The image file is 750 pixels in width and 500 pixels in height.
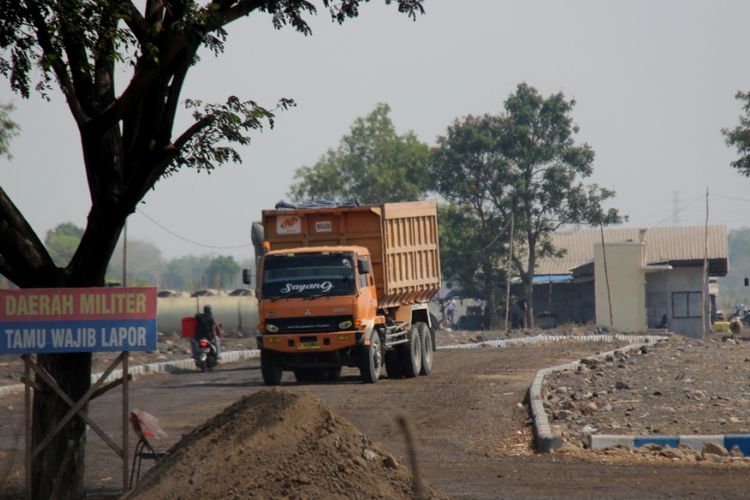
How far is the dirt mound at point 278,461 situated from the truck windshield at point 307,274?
11.8 meters

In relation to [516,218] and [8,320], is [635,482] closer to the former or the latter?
[8,320]

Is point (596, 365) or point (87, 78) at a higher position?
point (87, 78)

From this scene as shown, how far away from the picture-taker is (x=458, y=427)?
54.8 ft

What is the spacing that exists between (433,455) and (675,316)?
5229cm

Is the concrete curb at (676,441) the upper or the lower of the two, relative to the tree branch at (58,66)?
lower

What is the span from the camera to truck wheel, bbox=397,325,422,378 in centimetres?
2511

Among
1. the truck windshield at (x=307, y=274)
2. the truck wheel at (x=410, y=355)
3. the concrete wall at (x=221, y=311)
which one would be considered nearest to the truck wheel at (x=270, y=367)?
the truck windshield at (x=307, y=274)

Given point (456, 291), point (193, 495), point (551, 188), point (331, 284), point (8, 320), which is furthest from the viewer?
point (456, 291)

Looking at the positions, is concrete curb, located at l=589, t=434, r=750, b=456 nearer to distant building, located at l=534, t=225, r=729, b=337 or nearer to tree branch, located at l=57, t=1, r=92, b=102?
tree branch, located at l=57, t=1, r=92, b=102

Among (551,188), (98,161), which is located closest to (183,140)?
(98,161)

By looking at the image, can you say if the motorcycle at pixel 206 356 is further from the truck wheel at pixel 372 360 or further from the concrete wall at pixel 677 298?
the concrete wall at pixel 677 298

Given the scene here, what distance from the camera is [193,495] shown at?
31.1ft

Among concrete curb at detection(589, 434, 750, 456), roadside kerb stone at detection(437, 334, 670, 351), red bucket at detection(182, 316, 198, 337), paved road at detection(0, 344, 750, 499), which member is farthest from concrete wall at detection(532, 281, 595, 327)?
concrete curb at detection(589, 434, 750, 456)

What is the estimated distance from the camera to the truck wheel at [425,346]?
26.1m
